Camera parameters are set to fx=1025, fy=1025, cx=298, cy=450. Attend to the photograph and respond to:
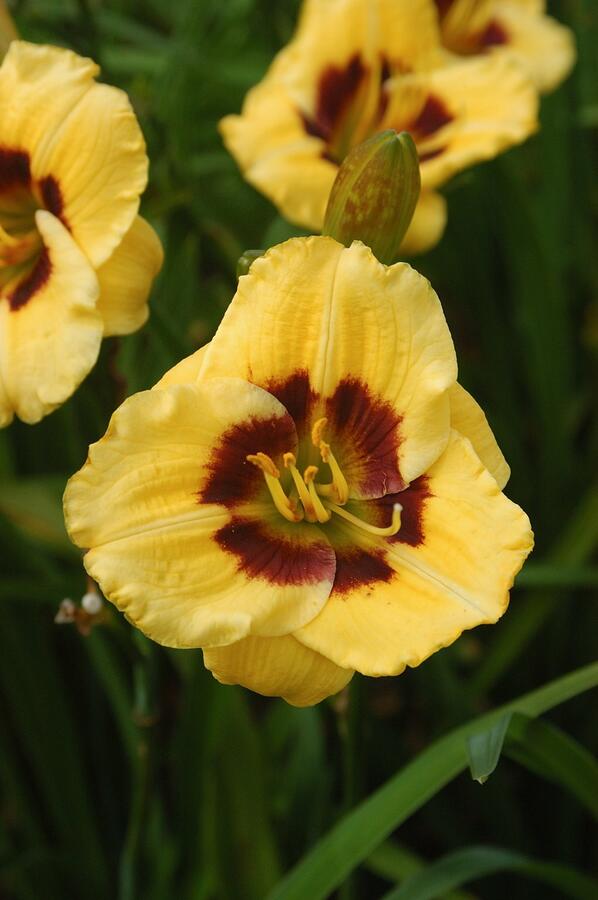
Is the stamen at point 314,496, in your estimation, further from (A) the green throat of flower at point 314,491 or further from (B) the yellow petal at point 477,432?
(B) the yellow petal at point 477,432

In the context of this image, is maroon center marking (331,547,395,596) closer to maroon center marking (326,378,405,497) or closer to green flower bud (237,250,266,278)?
maroon center marking (326,378,405,497)

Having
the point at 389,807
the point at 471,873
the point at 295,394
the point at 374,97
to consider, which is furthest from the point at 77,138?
the point at 471,873

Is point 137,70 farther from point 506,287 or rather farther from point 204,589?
point 204,589

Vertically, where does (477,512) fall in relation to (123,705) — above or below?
above

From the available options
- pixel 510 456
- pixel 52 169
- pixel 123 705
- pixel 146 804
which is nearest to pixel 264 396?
pixel 52 169

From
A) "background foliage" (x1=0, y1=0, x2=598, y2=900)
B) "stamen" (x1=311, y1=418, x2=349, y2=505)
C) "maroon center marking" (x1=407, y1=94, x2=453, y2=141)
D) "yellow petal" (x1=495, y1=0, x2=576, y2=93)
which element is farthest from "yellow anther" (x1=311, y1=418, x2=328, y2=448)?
"yellow petal" (x1=495, y1=0, x2=576, y2=93)

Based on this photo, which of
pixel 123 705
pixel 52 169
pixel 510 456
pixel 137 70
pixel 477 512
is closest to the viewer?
pixel 477 512

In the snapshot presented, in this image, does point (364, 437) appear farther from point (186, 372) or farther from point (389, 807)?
point (389, 807)

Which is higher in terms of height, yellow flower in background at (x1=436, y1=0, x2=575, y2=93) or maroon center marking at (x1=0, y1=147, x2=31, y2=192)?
yellow flower in background at (x1=436, y1=0, x2=575, y2=93)
